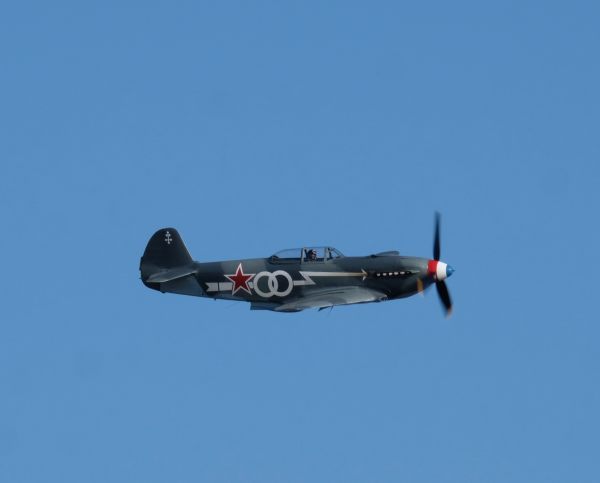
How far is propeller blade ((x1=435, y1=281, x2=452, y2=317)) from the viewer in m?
48.8

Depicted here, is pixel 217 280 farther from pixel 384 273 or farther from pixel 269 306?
pixel 384 273

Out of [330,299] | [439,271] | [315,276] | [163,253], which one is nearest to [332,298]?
[330,299]

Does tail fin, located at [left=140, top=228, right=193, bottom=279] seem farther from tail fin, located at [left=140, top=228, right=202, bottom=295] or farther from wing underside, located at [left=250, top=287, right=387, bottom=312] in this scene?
wing underside, located at [left=250, top=287, right=387, bottom=312]

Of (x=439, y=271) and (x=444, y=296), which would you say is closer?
(x=439, y=271)

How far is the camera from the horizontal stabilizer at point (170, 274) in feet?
167

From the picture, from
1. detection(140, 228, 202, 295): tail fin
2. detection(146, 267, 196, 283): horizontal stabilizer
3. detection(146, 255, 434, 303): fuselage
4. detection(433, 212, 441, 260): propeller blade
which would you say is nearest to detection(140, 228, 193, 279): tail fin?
detection(140, 228, 202, 295): tail fin

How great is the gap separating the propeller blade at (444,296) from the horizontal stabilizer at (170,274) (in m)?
8.52

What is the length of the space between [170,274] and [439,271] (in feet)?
31.5

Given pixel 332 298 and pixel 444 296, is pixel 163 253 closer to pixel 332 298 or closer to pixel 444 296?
pixel 332 298

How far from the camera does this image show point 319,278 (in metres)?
48.5

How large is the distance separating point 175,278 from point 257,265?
3.36 meters

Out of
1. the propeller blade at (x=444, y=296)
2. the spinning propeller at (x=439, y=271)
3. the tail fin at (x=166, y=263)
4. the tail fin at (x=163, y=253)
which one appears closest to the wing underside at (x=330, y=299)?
the spinning propeller at (x=439, y=271)

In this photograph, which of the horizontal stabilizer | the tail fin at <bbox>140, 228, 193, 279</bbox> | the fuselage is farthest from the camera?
the tail fin at <bbox>140, 228, 193, 279</bbox>

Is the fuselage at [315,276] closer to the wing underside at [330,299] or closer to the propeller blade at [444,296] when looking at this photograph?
the wing underside at [330,299]
